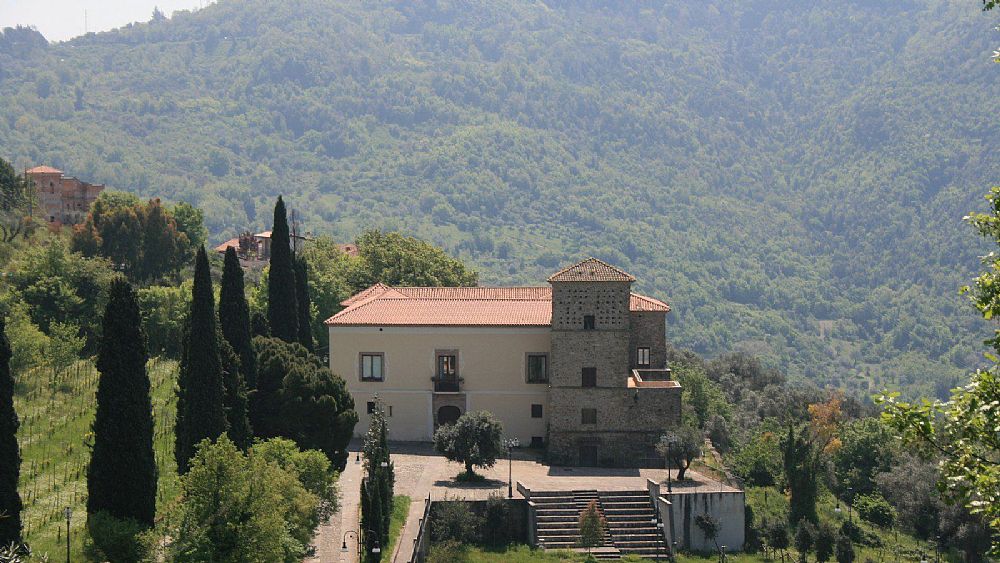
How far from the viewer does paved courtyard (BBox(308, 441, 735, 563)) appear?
38188mm

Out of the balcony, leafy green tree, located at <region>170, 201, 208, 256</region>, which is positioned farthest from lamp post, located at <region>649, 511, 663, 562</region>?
leafy green tree, located at <region>170, 201, 208, 256</region>

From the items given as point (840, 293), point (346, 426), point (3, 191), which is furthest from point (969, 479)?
point (840, 293)

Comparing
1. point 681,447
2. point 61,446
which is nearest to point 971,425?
point 61,446

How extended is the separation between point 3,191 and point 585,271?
33374mm

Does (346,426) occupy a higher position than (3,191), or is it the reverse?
(3,191)

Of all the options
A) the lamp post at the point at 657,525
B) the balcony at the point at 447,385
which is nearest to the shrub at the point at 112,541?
the lamp post at the point at 657,525

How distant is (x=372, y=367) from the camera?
156 ft

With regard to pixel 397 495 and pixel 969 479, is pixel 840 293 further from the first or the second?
pixel 969 479

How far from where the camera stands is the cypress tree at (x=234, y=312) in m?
35.4

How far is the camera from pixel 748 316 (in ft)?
595

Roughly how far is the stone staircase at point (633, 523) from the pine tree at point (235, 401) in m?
12.2

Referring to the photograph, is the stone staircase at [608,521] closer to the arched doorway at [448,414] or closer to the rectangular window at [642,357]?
the rectangular window at [642,357]

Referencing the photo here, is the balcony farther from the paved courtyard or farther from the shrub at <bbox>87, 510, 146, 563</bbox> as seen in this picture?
the shrub at <bbox>87, 510, 146, 563</bbox>

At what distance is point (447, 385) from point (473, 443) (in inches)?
230
